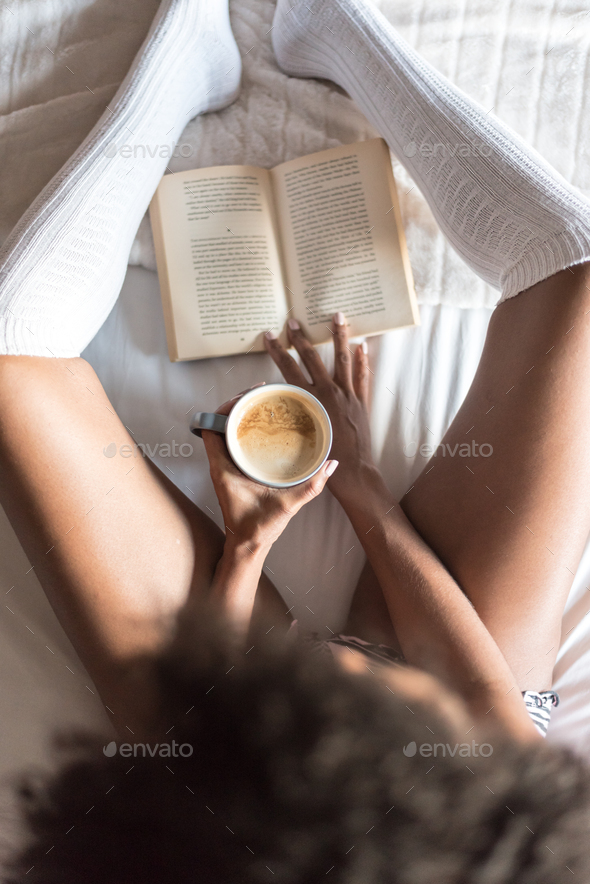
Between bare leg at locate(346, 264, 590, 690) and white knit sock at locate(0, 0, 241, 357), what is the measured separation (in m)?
0.54

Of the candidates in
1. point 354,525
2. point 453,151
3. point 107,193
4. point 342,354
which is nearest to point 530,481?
point 354,525

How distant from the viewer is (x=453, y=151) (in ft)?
2.41

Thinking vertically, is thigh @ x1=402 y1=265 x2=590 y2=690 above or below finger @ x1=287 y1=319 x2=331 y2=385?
below

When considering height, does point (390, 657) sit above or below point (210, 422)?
below

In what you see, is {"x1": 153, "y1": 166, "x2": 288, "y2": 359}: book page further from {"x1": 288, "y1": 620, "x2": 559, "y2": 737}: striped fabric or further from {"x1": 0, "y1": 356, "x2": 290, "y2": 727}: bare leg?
{"x1": 288, "y1": 620, "x2": 559, "y2": 737}: striped fabric

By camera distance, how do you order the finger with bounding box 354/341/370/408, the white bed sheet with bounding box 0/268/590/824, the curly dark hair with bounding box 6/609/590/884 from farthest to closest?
the finger with bounding box 354/341/370/408 → the white bed sheet with bounding box 0/268/590/824 → the curly dark hair with bounding box 6/609/590/884

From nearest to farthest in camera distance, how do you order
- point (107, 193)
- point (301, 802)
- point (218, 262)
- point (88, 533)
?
point (301, 802) < point (88, 533) < point (107, 193) < point (218, 262)

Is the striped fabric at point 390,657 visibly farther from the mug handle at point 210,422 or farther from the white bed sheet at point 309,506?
the mug handle at point 210,422

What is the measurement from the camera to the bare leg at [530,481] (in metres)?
0.61

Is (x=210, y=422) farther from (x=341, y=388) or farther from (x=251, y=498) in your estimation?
(x=341, y=388)

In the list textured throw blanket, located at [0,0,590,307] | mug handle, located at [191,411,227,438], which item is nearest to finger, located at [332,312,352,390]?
textured throw blanket, located at [0,0,590,307]

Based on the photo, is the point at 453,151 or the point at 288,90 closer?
the point at 453,151

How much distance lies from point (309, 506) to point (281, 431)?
0.21 metres

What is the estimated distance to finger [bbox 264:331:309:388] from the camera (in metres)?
0.80
